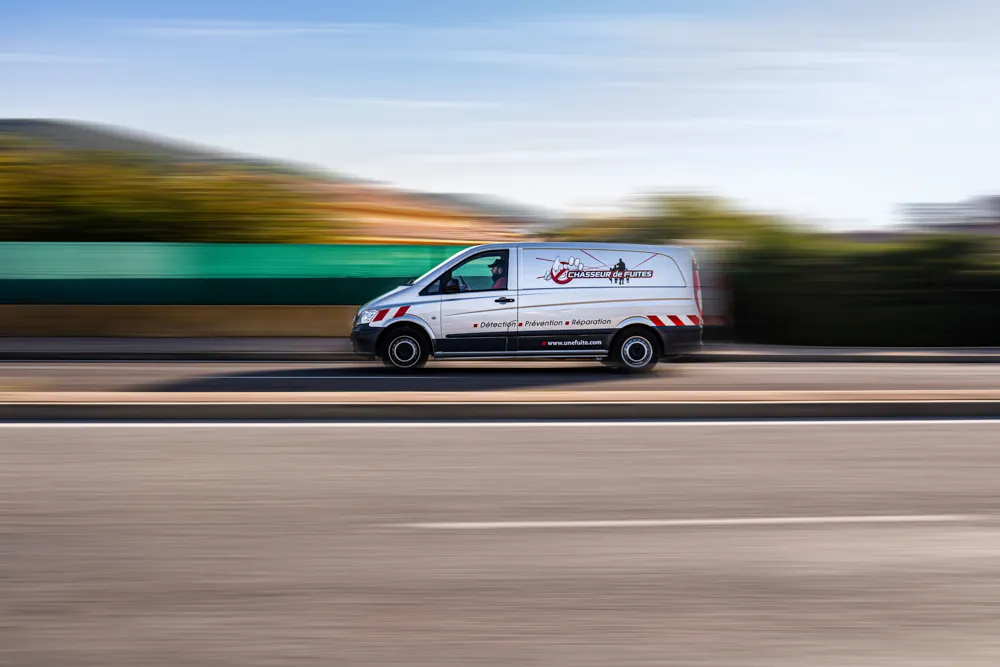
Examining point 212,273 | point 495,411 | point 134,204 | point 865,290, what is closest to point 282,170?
point 134,204

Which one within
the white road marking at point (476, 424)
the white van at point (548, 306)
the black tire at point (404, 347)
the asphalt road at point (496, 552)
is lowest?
the asphalt road at point (496, 552)

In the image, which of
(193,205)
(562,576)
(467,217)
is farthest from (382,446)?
(467,217)

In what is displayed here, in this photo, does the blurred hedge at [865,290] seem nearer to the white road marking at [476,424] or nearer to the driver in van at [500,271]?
the driver in van at [500,271]

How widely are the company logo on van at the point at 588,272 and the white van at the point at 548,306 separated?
13mm

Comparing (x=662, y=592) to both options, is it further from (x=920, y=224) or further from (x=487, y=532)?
(x=920, y=224)

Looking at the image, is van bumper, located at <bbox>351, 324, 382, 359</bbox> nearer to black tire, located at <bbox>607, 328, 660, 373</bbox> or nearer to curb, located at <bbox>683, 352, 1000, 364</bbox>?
black tire, located at <bbox>607, 328, 660, 373</bbox>

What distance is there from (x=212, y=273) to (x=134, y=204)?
6402mm

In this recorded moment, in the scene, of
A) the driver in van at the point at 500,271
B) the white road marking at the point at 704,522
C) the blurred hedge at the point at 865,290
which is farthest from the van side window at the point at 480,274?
the blurred hedge at the point at 865,290

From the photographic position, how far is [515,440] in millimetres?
7906

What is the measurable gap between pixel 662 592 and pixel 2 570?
2798mm

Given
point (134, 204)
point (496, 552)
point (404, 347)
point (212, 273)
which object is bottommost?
point (496, 552)

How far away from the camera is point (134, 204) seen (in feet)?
89.0

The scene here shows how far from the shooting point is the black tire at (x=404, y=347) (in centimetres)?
1448

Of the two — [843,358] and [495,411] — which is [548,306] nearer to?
[495,411]
